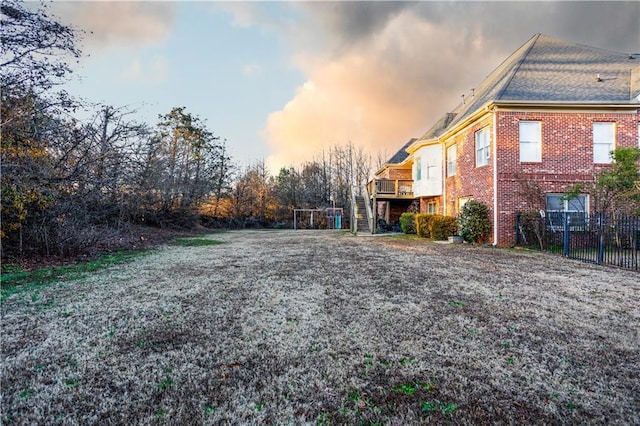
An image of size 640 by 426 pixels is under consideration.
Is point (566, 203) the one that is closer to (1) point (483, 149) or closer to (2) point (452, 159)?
(1) point (483, 149)

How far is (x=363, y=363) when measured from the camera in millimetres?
2555

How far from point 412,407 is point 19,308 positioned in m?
5.13

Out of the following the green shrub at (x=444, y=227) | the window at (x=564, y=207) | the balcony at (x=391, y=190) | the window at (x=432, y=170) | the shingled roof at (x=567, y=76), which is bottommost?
the green shrub at (x=444, y=227)

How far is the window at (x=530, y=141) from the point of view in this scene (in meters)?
11.2

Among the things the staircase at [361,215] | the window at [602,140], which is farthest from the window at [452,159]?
the staircase at [361,215]

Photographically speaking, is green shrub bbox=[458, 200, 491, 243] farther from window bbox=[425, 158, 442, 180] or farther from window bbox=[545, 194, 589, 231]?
window bbox=[425, 158, 442, 180]

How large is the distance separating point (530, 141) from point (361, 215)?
1030 cm

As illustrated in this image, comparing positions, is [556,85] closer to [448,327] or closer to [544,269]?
[544,269]

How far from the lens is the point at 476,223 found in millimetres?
11664

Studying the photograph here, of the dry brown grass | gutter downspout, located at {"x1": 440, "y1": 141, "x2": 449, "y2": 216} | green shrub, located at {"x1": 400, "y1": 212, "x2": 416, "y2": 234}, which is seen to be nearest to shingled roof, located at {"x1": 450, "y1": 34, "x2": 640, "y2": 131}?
gutter downspout, located at {"x1": 440, "y1": 141, "x2": 449, "y2": 216}

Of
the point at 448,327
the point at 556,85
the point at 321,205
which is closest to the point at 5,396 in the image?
the point at 448,327

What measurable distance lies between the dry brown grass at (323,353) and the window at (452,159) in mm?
10289

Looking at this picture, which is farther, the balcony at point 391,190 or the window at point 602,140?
the balcony at point 391,190

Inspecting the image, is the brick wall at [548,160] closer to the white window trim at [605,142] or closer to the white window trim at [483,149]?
the white window trim at [605,142]
